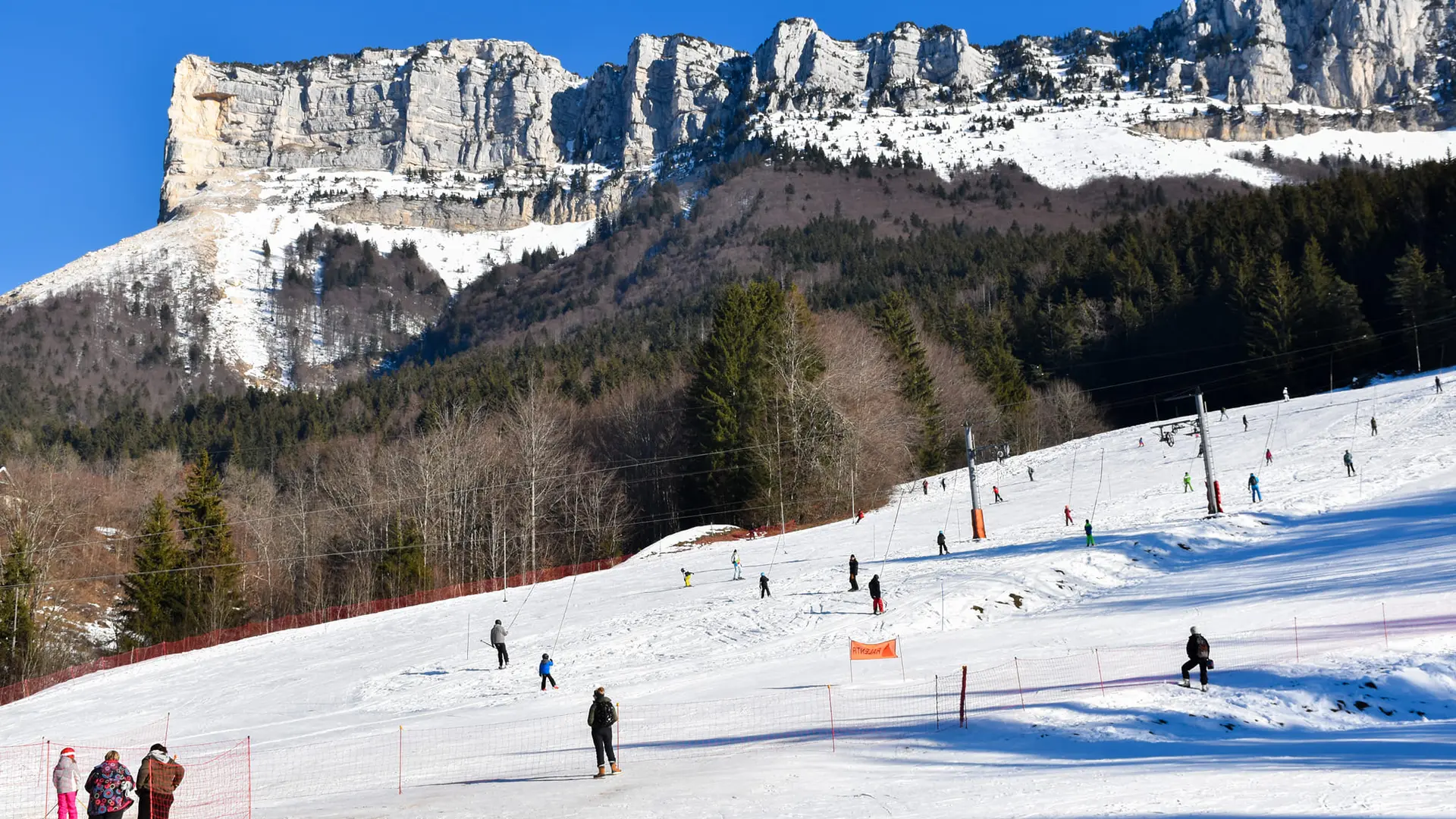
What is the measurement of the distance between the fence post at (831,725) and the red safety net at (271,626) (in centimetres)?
3036

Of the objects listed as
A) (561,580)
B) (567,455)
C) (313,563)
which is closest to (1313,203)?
(567,455)

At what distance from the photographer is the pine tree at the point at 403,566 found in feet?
208

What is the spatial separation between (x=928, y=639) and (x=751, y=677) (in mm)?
5762

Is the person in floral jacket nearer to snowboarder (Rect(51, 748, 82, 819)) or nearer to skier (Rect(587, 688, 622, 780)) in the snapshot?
snowboarder (Rect(51, 748, 82, 819))

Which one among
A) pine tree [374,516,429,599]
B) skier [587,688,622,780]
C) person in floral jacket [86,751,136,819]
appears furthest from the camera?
pine tree [374,516,429,599]

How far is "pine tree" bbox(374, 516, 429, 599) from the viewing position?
6334 centimetres

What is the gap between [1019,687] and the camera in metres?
20.3

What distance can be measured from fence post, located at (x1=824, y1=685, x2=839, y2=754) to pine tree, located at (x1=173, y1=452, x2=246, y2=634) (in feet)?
147

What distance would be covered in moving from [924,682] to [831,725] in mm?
4112

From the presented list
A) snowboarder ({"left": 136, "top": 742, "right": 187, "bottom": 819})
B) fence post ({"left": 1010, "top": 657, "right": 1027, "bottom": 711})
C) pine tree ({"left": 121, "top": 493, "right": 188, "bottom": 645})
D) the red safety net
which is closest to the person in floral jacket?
snowboarder ({"left": 136, "top": 742, "right": 187, "bottom": 819})

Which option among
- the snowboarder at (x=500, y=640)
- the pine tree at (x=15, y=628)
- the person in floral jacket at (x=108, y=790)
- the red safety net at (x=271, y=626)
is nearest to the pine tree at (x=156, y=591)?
the red safety net at (x=271, y=626)

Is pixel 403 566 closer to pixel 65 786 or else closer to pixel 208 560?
pixel 208 560

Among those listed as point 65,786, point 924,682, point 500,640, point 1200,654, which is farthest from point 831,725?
point 500,640

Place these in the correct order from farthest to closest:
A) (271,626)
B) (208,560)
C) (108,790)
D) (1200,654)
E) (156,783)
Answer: (208,560)
(271,626)
(1200,654)
(156,783)
(108,790)
